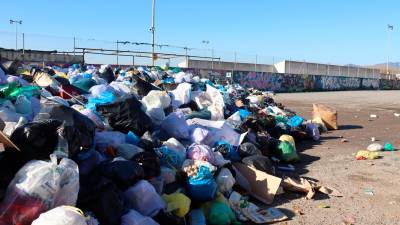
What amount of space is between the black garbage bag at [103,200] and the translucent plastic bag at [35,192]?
0.26 meters

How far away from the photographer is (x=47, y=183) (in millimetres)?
2932

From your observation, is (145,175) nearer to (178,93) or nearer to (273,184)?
(273,184)

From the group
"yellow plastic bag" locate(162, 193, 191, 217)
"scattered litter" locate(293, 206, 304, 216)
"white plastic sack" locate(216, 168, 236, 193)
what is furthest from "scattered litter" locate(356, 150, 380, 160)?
"yellow plastic bag" locate(162, 193, 191, 217)

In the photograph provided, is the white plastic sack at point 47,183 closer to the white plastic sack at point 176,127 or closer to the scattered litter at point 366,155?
the white plastic sack at point 176,127

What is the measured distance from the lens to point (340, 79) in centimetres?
4191

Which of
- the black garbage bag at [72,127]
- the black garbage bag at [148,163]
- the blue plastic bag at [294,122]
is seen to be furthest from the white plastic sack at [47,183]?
the blue plastic bag at [294,122]

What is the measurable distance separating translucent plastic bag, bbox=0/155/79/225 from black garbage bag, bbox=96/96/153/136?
7.28 feet

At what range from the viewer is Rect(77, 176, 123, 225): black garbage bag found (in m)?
3.29

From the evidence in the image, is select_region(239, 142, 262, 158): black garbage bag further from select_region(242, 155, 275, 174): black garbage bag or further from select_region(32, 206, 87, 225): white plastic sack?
select_region(32, 206, 87, 225): white plastic sack

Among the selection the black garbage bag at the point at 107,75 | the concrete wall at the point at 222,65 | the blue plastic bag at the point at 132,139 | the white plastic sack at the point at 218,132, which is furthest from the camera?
the concrete wall at the point at 222,65

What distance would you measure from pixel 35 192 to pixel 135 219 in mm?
800

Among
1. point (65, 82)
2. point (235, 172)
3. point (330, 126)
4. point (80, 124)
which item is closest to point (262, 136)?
point (235, 172)

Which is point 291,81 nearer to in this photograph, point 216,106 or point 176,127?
point 216,106

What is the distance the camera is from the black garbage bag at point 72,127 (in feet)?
11.4
